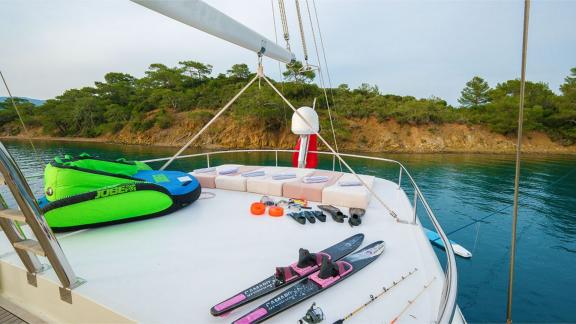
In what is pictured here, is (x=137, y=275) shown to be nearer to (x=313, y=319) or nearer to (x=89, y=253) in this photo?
(x=89, y=253)

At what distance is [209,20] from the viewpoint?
2.46 m

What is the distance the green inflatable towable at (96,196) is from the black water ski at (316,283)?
84.8 inches

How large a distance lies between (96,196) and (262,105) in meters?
28.4

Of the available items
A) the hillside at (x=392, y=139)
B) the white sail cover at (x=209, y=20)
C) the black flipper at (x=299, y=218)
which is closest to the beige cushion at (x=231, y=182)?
the black flipper at (x=299, y=218)

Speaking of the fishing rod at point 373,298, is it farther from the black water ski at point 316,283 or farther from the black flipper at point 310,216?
the black flipper at point 310,216

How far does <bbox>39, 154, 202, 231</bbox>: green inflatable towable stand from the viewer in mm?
2625

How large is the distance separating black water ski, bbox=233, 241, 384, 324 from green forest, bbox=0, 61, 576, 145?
24.5 m

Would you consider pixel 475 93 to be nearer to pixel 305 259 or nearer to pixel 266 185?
pixel 266 185

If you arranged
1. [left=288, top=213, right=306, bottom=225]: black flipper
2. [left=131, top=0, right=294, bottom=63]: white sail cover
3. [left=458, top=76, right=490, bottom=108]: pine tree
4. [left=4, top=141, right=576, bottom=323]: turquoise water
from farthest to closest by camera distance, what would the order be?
[left=458, top=76, right=490, bottom=108]: pine tree, [left=4, top=141, right=576, bottom=323]: turquoise water, [left=288, top=213, right=306, bottom=225]: black flipper, [left=131, top=0, right=294, bottom=63]: white sail cover

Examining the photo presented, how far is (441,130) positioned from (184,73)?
44.7 m

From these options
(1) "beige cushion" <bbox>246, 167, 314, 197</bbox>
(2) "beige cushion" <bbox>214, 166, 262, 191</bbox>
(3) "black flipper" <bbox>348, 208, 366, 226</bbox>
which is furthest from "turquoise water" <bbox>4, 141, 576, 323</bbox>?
(3) "black flipper" <bbox>348, 208, 366, 226</bbox>

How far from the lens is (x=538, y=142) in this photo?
29234 millimetres

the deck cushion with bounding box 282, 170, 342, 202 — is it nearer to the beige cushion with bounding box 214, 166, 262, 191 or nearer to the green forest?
the beige cushion with bounding box 214, 166, 262, 191

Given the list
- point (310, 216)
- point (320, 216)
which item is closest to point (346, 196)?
point (320, 216)
